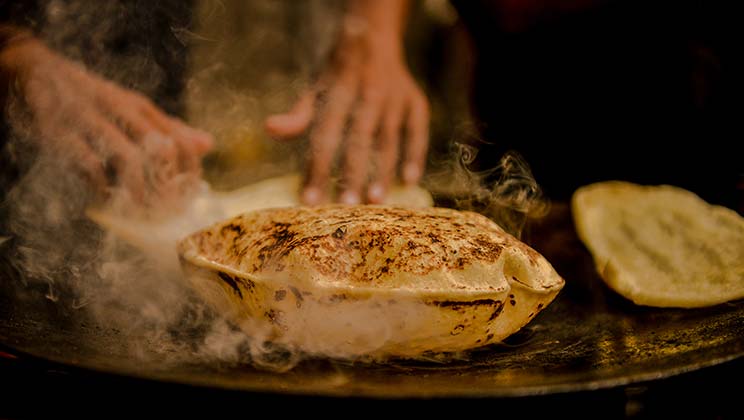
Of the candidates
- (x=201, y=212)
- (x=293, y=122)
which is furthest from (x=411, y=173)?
(x=201, y=212)

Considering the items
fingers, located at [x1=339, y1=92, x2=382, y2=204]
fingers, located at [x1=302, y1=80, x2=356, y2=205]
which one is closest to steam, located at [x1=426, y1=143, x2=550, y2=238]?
fingers, located at [x1=339, y1=92, x2=382, y2=204]

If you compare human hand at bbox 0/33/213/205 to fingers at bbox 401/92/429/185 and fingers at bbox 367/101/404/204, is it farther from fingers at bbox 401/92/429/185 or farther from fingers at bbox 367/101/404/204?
fingers at bbox 401/92/429/185

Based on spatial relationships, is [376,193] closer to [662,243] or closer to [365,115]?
[365,115]

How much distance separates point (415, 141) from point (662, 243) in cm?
102

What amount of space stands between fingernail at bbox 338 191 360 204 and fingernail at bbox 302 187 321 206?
83mm

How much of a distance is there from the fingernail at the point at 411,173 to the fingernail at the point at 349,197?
24 cm

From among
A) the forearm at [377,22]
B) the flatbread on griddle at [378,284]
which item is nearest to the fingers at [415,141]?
the forearm at [377,22]

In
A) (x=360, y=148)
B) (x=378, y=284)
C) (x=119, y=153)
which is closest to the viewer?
(x=378, y=284)

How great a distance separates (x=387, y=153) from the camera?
7.44 feet

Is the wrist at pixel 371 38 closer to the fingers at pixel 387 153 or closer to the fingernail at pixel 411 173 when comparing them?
the fingers at pixel 387 153

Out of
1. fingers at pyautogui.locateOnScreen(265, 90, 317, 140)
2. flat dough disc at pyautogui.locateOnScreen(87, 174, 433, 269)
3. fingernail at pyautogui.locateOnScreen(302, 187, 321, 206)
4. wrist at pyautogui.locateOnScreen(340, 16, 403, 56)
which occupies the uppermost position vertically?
wrist at pyautogui.locateOnScreen(340, 16, 403, 56)

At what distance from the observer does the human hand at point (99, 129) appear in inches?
67.9

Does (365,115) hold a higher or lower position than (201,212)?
higher

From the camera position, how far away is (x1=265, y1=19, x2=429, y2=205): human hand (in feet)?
6.87
